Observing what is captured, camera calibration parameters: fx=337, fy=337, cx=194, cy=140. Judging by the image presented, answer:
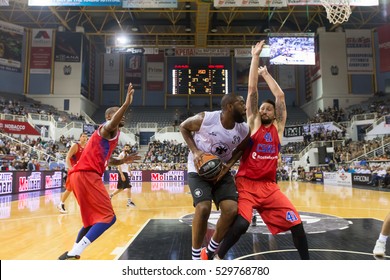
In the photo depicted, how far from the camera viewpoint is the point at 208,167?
3.50m

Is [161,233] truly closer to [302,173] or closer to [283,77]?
[302,173]

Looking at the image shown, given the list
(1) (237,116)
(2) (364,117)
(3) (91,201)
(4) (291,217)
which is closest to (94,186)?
(3) (91,201)

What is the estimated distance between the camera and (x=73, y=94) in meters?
32.0

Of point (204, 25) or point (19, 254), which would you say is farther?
point (204, 25)

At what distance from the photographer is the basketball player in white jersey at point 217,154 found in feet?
11.7

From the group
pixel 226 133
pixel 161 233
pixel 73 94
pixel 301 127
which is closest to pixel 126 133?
pixel 73 94

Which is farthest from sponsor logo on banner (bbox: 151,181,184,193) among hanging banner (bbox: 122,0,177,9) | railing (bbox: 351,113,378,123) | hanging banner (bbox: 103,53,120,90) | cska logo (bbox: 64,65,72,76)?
hanging banner (bbox: 103,53,120,90)

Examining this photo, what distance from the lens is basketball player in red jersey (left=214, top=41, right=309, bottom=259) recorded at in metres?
3.51

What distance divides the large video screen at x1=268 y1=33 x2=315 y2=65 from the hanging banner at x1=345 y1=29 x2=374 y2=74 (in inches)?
548

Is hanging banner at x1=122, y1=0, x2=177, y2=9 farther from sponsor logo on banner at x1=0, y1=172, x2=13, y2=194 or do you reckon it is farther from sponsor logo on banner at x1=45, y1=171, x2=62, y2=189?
sponsor logo on banner at x1=45, y1=171, x2=62, y2=189

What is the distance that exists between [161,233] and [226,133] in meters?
2.94

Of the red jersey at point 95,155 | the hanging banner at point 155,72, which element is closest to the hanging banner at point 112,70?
the hanging banner at point 155,72

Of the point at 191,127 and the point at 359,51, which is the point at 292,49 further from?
the point at 191,127

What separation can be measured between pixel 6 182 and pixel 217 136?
11.8m
